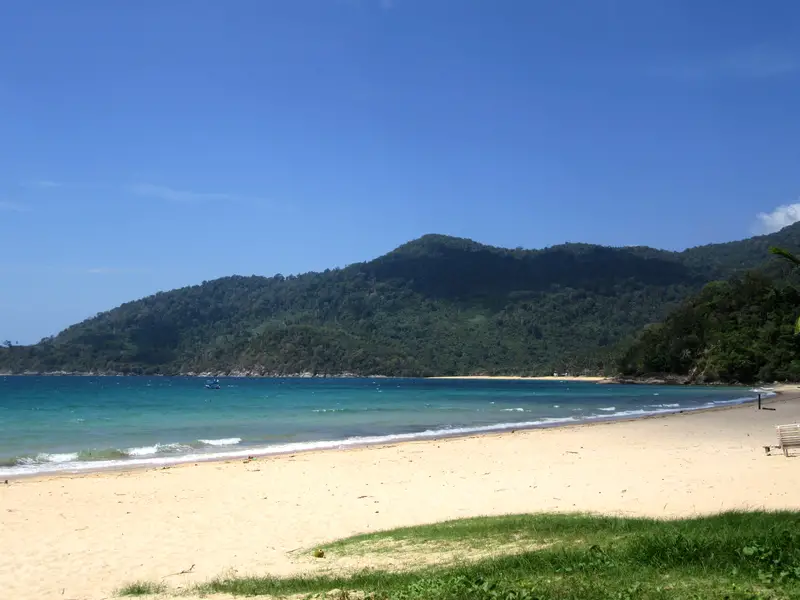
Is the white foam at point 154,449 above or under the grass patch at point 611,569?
under

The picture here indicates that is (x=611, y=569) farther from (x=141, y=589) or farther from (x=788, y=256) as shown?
(x=788, y=256)

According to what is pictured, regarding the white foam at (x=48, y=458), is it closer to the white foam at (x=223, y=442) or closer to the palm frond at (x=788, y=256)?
the white foam at (x=223, y=442)

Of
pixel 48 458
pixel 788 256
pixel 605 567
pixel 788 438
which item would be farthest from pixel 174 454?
pixel 605 567

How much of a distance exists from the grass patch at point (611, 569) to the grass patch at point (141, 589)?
24.1 inches

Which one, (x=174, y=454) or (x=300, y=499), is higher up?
(x=300, y=499)

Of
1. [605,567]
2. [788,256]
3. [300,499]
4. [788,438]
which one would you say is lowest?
[300,499]

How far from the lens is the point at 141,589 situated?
785cm

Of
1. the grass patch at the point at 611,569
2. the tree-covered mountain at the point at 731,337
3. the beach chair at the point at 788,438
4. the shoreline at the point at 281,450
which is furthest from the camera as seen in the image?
the tree-covered mountain at the point at 731,337

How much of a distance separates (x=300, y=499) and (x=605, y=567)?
9.22 meters

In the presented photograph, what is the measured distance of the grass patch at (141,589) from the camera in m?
7.72

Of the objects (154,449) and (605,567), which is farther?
(154,449)

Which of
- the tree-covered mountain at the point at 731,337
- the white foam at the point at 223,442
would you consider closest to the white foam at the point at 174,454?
the white foam at the point at 223,442

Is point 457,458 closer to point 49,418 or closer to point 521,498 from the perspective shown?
point 521,498

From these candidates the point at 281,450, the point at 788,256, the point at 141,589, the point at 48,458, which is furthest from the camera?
the point at 281,450
